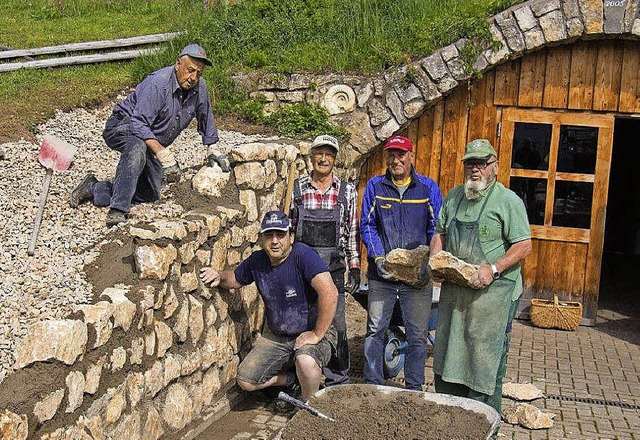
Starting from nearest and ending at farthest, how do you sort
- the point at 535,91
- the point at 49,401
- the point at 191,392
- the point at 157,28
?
the point at 49,401, the point at 191,392, the point at 535,91, the point at 157,28

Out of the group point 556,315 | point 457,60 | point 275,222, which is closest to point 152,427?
point 275,222

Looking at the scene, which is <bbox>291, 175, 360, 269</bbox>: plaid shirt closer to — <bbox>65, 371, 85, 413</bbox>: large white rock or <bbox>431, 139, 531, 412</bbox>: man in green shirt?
<bbox>431, 139, 531, 412</bbox>: man in green shirt

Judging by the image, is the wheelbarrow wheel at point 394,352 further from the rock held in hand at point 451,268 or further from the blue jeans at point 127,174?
the blue jeans at point 127,174

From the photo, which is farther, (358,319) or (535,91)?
(535,91)

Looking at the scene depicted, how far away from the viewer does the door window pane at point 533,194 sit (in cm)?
894

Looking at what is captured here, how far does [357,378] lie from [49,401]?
3315mm

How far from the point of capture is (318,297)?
17.4 ft

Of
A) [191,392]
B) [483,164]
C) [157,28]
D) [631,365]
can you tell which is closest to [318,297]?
[191,392]

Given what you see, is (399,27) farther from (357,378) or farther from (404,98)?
(357,378)

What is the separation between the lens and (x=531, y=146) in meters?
8.91

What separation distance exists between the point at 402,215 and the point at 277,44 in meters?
4.36

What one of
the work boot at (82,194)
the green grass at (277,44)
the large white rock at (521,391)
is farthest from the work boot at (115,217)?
the large white rock at (521,391)

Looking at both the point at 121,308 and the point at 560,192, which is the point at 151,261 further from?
the point at 560,192

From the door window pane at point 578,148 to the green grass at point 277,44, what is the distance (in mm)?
1502
